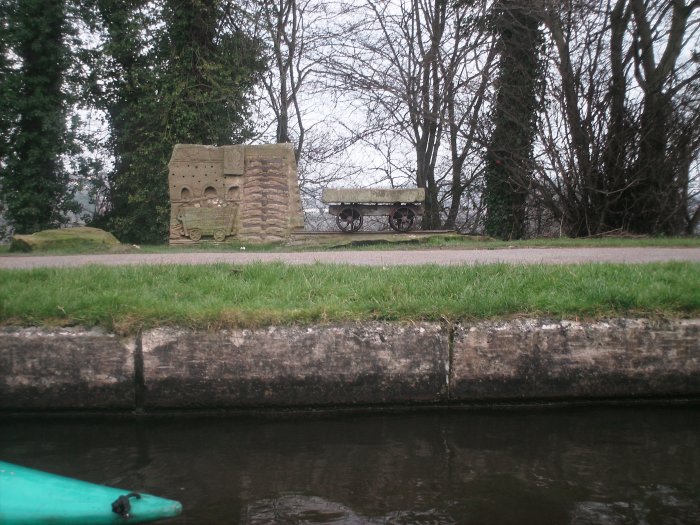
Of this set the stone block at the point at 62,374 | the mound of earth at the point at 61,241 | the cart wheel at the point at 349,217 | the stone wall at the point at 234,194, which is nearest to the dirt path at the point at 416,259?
the stone block at the point at 62,374

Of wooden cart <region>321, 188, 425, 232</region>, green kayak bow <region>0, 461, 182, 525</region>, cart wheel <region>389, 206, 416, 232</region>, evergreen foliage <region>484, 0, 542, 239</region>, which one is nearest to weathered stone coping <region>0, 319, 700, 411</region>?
green kayak bow <region>0, 461, 182, 525</region>

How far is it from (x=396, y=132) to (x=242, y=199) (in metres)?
8.24

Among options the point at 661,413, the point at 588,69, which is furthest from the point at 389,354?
the point at 588,69

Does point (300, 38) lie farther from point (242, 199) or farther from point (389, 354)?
point (389, 354)

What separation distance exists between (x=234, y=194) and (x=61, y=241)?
11.6 feet

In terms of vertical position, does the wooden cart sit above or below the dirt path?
above

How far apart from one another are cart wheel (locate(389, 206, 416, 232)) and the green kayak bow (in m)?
12.3

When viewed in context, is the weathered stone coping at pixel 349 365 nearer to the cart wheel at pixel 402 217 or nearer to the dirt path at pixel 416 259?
the dirt path at pixel 416 259

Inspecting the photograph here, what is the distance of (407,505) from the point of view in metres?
2.69

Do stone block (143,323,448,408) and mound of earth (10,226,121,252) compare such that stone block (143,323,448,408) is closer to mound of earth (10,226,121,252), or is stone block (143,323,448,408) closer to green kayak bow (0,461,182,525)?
green kayak bow (0,461,182,525)

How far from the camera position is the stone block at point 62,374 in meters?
3.61

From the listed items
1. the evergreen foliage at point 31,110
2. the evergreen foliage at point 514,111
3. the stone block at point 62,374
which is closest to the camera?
the stone block at point 62,374

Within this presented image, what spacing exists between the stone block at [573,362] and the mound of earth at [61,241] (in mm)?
9244

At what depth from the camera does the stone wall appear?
13516 millimetres
